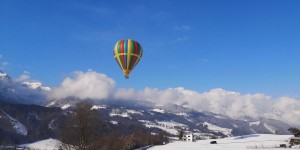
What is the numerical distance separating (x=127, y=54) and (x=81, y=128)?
111ft

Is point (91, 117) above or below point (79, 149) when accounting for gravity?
above

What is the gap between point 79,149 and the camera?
7075 cm

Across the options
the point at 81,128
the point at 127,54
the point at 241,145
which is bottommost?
the point at 241,145

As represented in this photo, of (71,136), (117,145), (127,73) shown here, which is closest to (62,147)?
(71,136)

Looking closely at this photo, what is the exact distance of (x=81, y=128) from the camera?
235 ft

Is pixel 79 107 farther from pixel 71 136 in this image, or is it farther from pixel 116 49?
pixel 116 49

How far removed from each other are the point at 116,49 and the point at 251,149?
139 feet

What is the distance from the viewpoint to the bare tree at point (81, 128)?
71.4m

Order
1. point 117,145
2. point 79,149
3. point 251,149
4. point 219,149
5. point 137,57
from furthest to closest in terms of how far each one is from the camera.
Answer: point 117,145 → point 137,57 → point 219,149 → point 251,149 → point 79,149

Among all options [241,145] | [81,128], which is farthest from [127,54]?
[241,145]

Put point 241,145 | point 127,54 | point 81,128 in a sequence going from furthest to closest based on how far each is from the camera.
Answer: point 241,145 → point 127,54 → point 81,128

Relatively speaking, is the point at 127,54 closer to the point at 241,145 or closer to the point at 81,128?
the point at 81,128

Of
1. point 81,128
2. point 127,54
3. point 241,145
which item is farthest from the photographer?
point 241,145

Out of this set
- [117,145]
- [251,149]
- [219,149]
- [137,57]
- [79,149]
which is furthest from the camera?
[117,145]
